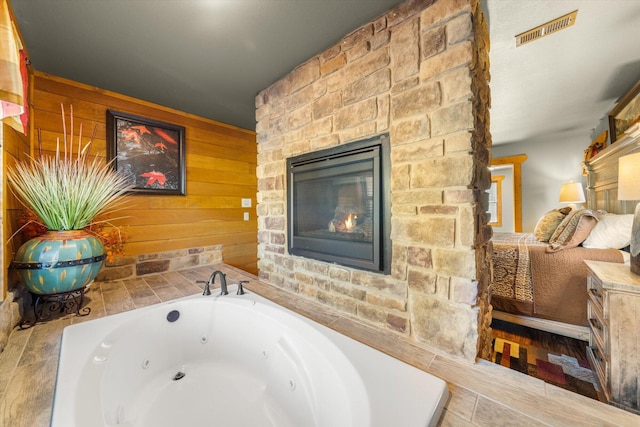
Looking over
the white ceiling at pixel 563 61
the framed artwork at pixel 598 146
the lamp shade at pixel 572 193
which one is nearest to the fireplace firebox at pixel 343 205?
the white ceiling at pixel 563 61

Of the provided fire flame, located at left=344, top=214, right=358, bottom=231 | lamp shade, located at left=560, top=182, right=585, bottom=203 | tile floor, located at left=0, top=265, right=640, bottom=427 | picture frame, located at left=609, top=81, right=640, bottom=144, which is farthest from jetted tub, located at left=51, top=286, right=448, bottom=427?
lamp shade, located at left=560, top=182, right=585, bottom=203

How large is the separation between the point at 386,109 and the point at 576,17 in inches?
55.7

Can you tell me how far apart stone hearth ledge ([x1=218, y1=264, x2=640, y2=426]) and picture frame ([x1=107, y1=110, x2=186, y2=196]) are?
7.63 feet

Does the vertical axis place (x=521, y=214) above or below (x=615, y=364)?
above

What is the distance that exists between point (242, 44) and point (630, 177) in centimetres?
291

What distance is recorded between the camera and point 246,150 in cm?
309

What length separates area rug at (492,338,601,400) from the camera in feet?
4.93

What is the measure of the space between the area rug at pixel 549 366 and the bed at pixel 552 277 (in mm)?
293

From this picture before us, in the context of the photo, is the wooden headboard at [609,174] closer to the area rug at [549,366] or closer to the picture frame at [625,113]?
the picture frame at [625,113]

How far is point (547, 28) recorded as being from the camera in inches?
61.0

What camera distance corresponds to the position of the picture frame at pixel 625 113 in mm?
2377

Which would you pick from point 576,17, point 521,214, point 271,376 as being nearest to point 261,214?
point 271,376

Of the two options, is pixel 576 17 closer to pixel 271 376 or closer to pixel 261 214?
pixel 261 214

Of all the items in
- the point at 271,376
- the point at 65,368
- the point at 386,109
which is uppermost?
the point at 386,109
